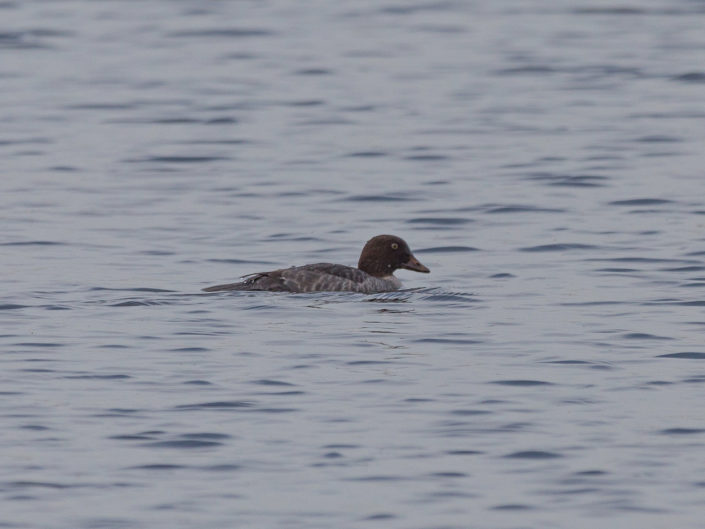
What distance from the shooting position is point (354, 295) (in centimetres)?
1738

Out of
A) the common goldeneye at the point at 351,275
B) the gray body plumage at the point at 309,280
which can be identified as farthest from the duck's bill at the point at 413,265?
the gray body plumage at the point at 309,280

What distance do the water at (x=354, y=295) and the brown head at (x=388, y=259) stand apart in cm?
26

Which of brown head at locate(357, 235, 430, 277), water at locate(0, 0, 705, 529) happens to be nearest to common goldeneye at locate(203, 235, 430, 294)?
brown head at locate(357, 235, 430, 277)

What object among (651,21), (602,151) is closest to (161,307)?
Answer: (602,151)

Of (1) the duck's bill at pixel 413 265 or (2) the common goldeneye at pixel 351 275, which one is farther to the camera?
(1) the duck's bill at pixel 413 265

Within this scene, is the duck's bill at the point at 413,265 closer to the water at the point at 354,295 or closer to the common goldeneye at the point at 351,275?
the common goldeneye at the point at 351,275

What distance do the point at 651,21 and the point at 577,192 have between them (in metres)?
17.7

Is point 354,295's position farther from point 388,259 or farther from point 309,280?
point 388,259

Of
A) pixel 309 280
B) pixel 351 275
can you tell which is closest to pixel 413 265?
pixel 351 275

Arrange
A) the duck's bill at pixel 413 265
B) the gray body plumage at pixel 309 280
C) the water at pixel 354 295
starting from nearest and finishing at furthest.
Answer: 1. the water at pixel 354 295
2. the gray body plumage at pixel 309 280
3. the duck's bill at pixel 413 265

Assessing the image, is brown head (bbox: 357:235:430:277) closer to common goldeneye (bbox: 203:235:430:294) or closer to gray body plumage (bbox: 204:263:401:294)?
common goldeneye (bbox: 203:235:430:294)

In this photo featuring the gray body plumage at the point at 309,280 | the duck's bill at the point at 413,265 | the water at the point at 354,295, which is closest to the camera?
the water at the point at 354,295

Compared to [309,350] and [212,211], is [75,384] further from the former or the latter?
[212,211]

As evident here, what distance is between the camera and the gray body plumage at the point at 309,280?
55.3 feet
